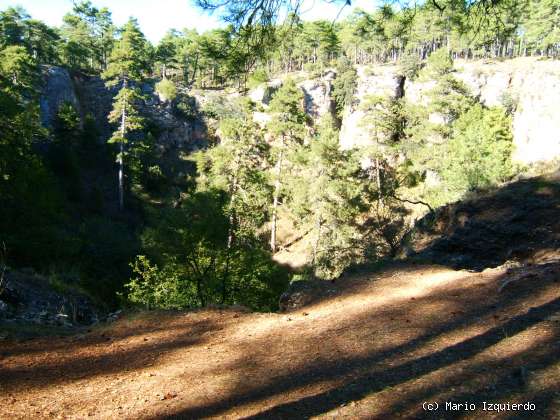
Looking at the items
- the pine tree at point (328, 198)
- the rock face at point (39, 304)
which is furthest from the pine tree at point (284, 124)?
the rock face at point (39, 304)

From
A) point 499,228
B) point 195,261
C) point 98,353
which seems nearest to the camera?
point 98,353

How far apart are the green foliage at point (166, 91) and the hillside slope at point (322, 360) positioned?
1629 inches

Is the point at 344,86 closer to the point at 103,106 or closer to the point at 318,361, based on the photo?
the point at 103,106

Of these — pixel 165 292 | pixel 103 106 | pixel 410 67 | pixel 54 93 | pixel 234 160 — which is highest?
pixel 410 67

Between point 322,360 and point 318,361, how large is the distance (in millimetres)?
49

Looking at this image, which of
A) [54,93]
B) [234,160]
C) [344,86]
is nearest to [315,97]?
[344,86]

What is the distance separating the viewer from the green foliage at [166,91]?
145ft

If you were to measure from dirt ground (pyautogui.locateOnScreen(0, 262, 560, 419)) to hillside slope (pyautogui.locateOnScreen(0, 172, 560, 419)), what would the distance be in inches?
0.7

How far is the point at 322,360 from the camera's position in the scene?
457 centimetres

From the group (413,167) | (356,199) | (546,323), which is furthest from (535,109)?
(546,323)

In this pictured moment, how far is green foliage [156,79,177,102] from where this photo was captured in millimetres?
44159

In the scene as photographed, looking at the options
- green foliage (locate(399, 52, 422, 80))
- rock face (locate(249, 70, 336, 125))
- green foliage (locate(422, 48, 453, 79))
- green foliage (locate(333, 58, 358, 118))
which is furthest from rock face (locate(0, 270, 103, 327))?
green foliage (locate(399, 52, 422, 80))

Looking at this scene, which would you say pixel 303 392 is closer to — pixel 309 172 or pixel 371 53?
pixel 309 172

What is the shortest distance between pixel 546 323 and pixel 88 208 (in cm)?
3097
